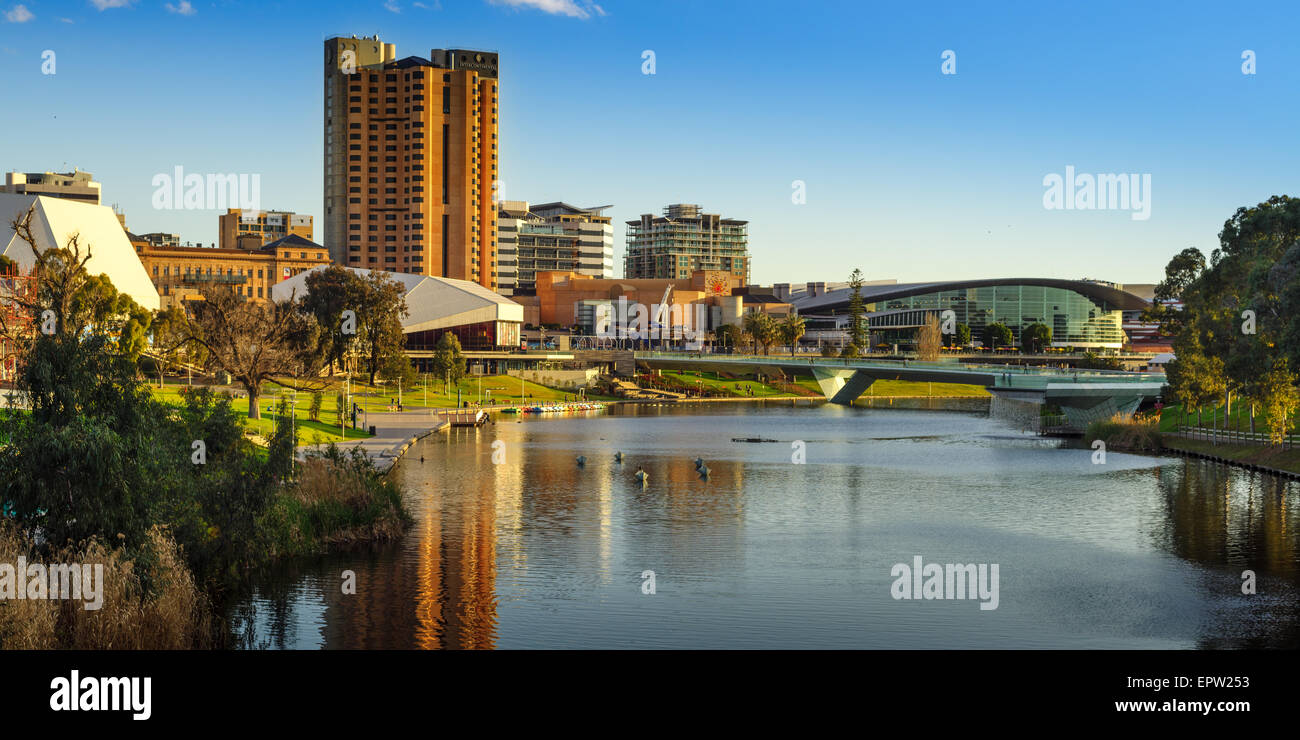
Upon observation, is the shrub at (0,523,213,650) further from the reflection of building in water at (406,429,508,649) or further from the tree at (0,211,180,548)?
the reflection of building in water at (406,429,508,649)

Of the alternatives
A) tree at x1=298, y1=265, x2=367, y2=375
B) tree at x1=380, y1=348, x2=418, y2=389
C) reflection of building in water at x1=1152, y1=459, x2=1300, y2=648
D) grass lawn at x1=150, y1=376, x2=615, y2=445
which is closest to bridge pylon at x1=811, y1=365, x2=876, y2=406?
grass lawn at x1=150, y1=376, x2=615, y2=445

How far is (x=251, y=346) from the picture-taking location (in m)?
80.6

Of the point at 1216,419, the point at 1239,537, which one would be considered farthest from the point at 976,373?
the point at 1239,537

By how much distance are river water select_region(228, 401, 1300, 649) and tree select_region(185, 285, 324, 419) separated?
13.4 metres

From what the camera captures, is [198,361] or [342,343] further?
[342,343]

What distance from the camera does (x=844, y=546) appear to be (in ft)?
145

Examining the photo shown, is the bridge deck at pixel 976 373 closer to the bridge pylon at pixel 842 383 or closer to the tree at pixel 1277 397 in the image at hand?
the bridge pylon at pixel 842 383

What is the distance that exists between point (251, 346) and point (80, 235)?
64.3m

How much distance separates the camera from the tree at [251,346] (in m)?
79.4
